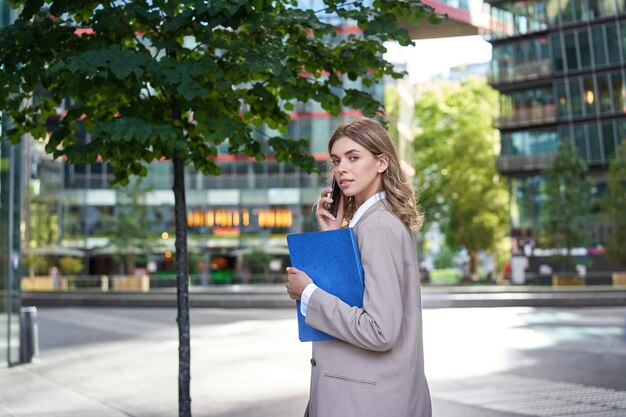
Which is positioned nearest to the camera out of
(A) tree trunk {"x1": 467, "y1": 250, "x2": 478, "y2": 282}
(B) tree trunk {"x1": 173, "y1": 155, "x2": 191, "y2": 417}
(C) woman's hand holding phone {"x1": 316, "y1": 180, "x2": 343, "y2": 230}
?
(C) woman's hand holding phone {"x1": 316, "y1": 180, "x2": 343, "y2": 230}

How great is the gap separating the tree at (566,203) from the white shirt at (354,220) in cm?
4267

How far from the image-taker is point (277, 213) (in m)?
57.5

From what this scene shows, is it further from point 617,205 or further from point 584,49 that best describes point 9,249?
point 584,49

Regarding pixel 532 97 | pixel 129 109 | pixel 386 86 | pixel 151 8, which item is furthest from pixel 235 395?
pixel 386 86

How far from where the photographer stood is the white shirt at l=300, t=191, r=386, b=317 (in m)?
3.09

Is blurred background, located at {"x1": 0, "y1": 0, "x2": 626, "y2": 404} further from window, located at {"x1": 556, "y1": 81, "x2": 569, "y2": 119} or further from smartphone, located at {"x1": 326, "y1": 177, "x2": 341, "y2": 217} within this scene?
smartphone, located at {"x1": 326, "y1": 177, "x2": 341, "y2": 217}

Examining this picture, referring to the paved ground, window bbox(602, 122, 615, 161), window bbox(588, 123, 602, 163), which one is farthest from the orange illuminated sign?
the paved ground

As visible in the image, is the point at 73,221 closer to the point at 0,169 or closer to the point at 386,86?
the point at 386,86

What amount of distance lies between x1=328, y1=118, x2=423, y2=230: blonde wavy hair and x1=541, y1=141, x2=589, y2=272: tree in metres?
42.6

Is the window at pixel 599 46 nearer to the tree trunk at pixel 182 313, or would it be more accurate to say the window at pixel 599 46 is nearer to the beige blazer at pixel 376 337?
the tree trunk at pixel 182 313

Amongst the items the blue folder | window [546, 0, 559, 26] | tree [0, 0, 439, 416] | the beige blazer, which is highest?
window [546, 0, 559, 26]

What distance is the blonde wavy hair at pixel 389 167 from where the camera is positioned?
3.18 metres

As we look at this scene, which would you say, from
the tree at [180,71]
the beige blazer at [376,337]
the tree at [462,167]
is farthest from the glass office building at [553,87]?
the beige blazer at [376,337]

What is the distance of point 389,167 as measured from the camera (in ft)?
10.7
